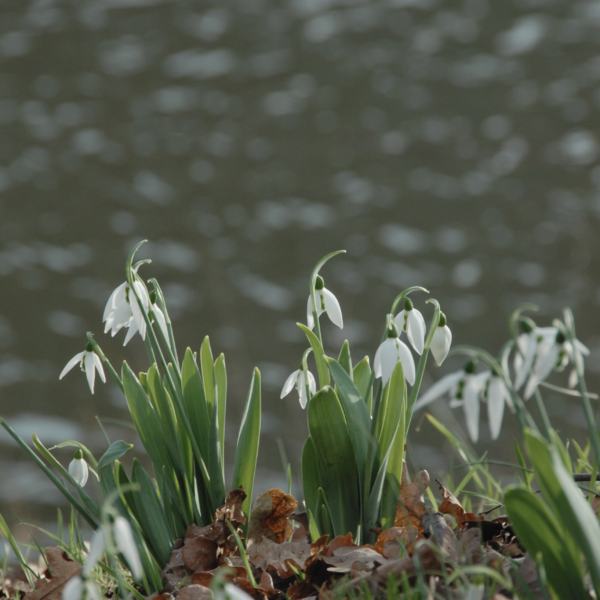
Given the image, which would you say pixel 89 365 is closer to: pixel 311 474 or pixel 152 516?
pixel 152 516

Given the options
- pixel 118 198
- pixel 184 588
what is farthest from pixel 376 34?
pixel 184 588

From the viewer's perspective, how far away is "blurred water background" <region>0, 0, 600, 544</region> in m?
5.93

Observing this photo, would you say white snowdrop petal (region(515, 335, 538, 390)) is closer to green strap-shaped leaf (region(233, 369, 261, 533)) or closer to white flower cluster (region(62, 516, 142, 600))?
white flower cluster (region(62, 516, 142, 600))

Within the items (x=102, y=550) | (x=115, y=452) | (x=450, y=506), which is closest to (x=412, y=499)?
(x=450, y=506)

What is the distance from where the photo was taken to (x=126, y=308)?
163 centimetres

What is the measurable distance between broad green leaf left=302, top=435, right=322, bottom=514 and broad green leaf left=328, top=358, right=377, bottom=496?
123 millimetres

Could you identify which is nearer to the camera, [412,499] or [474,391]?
[474,391]

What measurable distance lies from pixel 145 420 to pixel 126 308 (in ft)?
1.02

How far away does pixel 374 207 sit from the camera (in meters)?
7.23

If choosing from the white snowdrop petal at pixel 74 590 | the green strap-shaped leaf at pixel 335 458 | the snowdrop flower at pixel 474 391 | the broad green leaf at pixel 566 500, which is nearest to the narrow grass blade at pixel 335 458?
the green strap-shaped leaf at pixel 335 458

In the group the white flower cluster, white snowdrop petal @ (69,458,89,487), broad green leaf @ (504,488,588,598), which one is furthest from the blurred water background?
the white flower cluster

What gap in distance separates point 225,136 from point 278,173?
913 millimetres

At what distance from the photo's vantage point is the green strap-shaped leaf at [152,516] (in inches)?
69.5

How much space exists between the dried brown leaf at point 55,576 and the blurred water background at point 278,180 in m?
3.06
